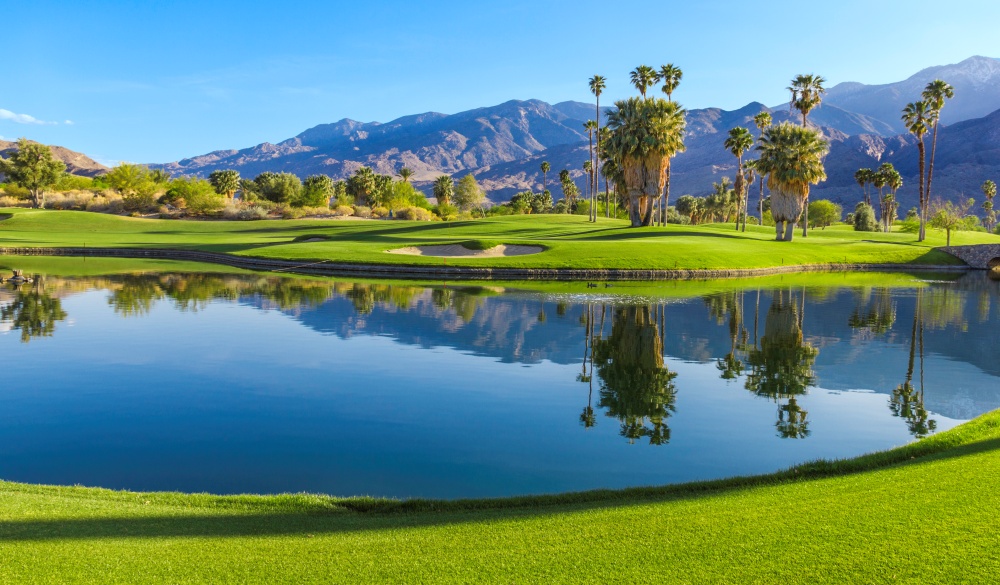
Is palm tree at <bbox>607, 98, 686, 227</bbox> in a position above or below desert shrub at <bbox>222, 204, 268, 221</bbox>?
above

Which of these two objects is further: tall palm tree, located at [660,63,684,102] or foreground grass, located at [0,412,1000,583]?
tall palm tree, located at [660,63,684,102]

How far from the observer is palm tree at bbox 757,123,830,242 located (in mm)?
76438

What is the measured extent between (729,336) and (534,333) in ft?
25.7

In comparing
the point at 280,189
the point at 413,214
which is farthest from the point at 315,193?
the point at 413,214

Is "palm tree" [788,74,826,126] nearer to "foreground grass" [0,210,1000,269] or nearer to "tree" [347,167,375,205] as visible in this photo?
"foreground grass" [0,210,1000,269]

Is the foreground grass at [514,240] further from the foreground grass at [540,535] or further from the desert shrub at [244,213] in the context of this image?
the foreground grass at [540,535]

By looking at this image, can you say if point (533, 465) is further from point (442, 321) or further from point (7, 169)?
point (7, 169)

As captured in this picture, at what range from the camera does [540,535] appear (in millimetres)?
7762

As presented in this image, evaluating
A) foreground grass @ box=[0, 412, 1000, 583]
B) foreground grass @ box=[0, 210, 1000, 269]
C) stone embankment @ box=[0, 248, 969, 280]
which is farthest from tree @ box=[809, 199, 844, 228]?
foreground grass @ box=[0, 412, 1000, 583]

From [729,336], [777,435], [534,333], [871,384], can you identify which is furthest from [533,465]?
[729,336]

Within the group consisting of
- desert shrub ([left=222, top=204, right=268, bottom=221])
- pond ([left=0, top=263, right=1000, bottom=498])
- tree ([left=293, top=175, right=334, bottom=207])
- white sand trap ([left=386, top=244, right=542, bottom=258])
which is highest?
tree ([left=293, top=175, right=334, bottom=207])

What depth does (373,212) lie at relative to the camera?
13850cm

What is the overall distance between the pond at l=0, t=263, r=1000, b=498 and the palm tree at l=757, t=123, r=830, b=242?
42716 mm

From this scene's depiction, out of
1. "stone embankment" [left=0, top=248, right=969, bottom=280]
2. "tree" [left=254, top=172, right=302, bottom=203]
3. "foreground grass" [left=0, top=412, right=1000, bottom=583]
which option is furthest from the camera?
"tree" [left=254, top=172, right=302, bottom=203]
